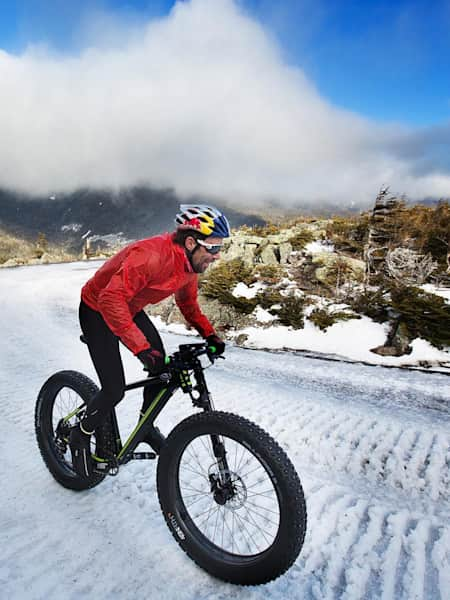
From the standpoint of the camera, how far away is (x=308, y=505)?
3600 millimetres

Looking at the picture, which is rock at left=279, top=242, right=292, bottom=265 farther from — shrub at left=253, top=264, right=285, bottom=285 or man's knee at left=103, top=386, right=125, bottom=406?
man's knee at left=103, top=386, right=125, bottom=406

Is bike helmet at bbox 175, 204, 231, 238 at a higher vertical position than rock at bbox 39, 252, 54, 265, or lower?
higher

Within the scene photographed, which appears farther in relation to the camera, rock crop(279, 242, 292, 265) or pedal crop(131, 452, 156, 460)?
rock crop(279, 242, 292, 265)

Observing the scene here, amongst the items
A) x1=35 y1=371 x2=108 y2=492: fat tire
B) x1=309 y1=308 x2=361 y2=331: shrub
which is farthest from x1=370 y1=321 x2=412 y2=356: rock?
x1=35 y1=371 x2=108 y2=492: fat tire

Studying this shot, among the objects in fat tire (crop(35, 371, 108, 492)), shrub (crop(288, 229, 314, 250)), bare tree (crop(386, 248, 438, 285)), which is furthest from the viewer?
shrub (crop(288, 229, 314, 250))

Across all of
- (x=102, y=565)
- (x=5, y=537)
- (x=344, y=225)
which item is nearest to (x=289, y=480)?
(x=102, y=565)

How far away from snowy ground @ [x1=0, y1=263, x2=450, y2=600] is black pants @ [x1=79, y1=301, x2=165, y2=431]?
2.98ft

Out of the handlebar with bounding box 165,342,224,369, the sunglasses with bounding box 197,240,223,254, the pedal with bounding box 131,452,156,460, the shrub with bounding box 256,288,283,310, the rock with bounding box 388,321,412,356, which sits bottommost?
the rock with bounding box 388,321,412,356

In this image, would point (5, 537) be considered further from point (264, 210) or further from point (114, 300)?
point (264, 210)

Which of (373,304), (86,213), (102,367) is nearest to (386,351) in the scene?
(373,304)

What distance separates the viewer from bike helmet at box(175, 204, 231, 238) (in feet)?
9.28

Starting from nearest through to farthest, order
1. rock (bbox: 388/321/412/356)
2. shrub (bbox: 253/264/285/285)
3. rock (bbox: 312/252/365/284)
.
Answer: rock (bbox: 388/321/412/356) → rock (bbox: 312/252/365/284) → shrub (bbox: 253/264/285/285)

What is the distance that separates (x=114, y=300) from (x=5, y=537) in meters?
2.11

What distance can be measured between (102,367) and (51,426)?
1.24 metres
